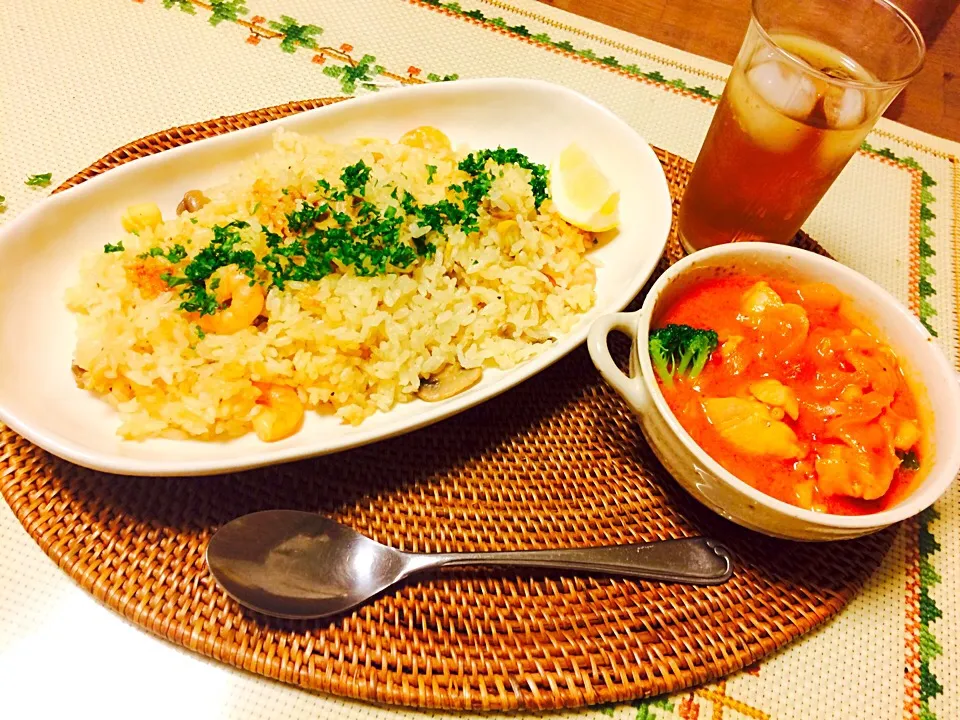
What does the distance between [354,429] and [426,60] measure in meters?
1.85

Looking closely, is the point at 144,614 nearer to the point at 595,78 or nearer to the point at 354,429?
the point at 354,429

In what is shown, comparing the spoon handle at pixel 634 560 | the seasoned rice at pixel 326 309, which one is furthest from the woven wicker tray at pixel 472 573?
the seasoned rice at pixel 326 309

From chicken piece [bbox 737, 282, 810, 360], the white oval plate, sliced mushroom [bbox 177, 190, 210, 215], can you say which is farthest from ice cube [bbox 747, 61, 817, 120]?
sliced mushroom [bbox 177, 190, 210, 215]

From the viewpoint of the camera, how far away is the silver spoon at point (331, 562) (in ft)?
4.44

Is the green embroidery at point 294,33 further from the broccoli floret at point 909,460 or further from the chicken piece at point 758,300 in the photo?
the broccoli floret at point 909,460

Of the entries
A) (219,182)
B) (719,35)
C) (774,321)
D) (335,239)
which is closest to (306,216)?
(335,239)

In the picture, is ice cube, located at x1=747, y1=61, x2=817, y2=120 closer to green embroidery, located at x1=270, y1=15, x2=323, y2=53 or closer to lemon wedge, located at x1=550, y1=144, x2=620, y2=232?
lemon wedge, located at x1=550, y1=144, x2=620, y2=232

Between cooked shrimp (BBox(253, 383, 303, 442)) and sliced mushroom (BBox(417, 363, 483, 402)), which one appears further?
sliced mushroom (BBox(417, 363, 483, 402))

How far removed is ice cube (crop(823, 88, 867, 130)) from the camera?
1.67 metres

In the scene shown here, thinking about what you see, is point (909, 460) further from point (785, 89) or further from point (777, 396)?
point (785, 89)

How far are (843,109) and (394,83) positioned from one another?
1690 millimetres

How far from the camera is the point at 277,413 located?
1.58m

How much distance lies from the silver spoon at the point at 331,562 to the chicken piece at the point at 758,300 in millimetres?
Answer: 628

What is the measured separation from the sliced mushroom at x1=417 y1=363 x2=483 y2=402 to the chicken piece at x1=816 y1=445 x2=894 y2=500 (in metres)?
0.85
